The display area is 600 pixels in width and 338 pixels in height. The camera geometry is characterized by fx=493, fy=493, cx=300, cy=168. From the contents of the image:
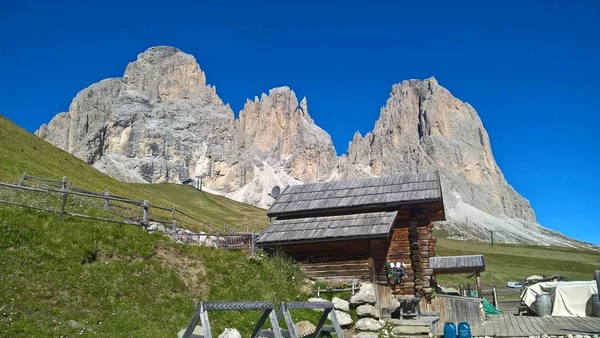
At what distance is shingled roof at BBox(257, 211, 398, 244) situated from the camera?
23347mm

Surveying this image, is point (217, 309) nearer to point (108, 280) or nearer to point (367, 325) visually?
point (108, 280)

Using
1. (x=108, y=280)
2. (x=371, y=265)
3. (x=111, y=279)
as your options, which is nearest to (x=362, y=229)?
(x=371, y=265)

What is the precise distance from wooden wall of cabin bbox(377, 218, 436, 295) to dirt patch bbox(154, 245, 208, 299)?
10269 millimetres

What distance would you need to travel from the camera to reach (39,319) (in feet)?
40.0

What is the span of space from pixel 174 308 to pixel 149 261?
309 centimetres

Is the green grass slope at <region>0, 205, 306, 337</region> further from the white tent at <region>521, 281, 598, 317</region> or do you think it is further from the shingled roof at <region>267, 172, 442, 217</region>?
the white tent at <region>521, 281, 598, 317</region>

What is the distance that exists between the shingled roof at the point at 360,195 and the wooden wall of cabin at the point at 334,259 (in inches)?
108

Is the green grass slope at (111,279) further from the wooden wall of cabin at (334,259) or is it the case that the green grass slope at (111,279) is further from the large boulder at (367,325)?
the large boulder at (367,325)

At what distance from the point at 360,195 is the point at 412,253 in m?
4.21

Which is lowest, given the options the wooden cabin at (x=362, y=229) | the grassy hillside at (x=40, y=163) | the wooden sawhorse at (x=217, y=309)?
the wooden sawhorse at (x=217, y=309)

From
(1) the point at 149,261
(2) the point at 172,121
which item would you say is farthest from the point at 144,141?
(1) the point at 149,261

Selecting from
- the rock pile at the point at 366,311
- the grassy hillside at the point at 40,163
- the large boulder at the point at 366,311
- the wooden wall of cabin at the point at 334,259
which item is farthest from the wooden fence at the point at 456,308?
the grassy hillside at the point at 40,163

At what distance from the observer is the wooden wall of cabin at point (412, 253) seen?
84.5 ft

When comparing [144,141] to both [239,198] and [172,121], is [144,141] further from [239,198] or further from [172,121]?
[239,198]
